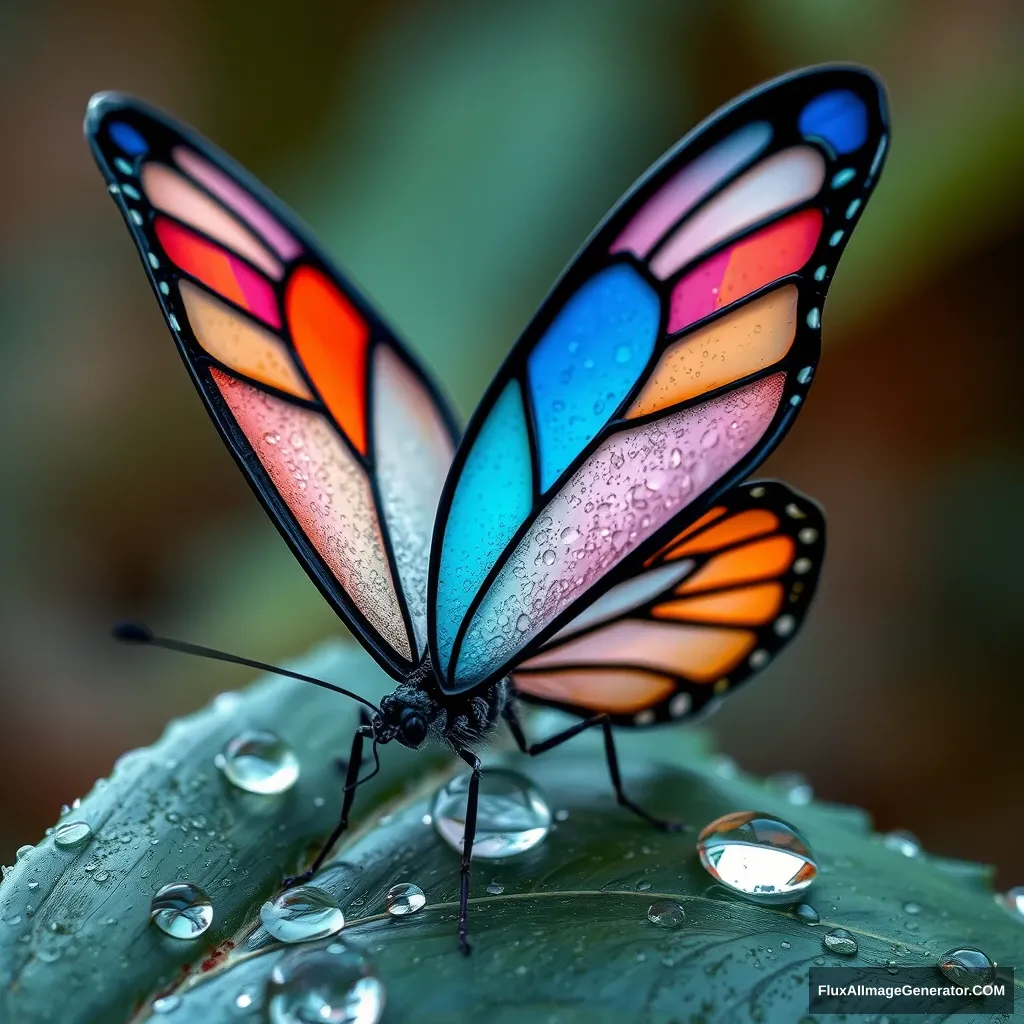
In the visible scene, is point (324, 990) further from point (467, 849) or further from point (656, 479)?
point (656, 479)

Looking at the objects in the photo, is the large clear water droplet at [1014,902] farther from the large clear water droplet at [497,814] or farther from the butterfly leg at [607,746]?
the large clear water droplet at [497,814]

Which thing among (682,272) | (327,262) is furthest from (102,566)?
(682,272)

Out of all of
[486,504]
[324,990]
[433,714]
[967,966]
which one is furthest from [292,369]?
[967,966]

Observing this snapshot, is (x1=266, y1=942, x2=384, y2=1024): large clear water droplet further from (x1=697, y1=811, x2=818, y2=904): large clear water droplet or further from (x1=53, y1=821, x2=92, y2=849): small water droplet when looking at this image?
(x1=697, y1=811, x2=818, y2=904): large clear water droplet

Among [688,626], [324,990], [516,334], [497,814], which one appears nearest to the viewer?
[324,990]

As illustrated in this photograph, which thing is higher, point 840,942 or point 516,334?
point 516,334

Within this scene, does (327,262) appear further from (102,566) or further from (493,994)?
(102,566)

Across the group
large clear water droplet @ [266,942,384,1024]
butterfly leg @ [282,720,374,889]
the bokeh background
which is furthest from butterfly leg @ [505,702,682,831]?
the bokeh background

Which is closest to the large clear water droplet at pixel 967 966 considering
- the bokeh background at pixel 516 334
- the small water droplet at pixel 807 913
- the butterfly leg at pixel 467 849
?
the small water droplet at pixel 807 913
